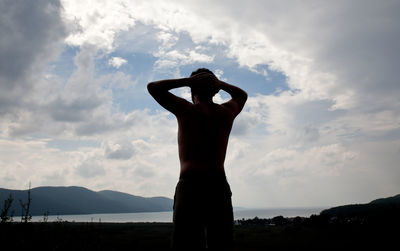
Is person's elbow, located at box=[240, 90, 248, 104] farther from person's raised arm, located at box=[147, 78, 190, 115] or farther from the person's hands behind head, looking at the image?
person's raised arm, located at box=[147, 78, 190, 115]

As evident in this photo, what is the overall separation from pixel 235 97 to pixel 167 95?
48.5 inches

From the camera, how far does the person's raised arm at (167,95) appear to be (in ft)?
11.0

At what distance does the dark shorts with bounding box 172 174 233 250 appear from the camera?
2.91m

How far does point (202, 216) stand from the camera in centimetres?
300

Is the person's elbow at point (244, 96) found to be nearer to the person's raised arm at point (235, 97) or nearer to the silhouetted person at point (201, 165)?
the person's raised arm at point (235, 97)

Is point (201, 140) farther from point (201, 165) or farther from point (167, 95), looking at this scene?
point (167, 95)

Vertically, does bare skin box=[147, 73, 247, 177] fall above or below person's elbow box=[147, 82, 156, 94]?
below

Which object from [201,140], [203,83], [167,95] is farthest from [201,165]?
[203,83]

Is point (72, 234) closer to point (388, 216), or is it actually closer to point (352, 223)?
point (388, 216)

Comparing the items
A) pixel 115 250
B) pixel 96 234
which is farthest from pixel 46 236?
pixel 115 250

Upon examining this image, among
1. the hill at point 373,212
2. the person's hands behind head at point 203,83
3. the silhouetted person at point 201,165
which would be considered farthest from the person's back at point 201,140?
the hill at point 373,212

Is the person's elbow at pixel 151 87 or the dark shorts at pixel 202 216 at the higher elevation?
the person's elbow at pixel 151 87

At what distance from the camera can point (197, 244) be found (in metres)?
2.89

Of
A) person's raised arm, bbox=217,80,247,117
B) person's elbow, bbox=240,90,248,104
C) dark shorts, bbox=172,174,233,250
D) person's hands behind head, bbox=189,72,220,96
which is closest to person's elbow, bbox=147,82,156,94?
person's hands behind head, bbox=189,72,220,96
